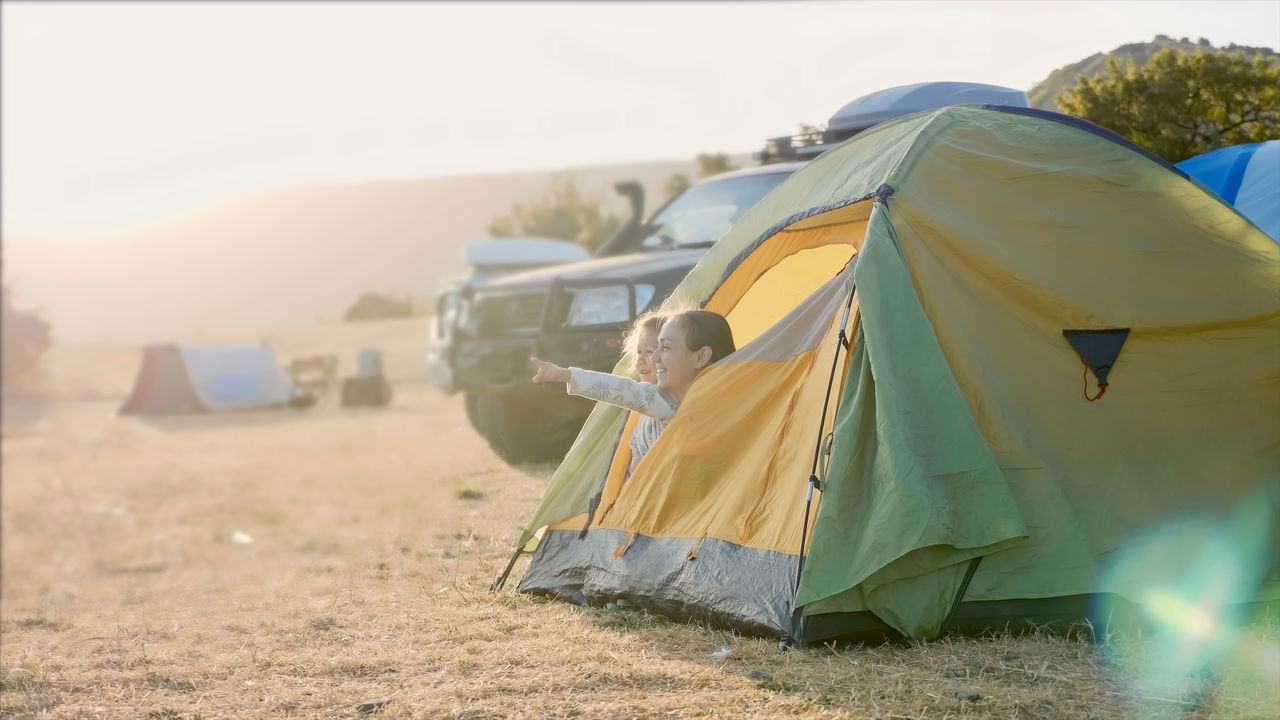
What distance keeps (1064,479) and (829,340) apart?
0.99 meters

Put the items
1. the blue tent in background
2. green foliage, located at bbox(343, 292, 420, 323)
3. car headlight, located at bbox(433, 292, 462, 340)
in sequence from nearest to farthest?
1. the blue tent in background
2. car headlight, located at bbox(433, 292, 462, 340)
3. green foliage, located at bbox(343, 292, 420, 323)

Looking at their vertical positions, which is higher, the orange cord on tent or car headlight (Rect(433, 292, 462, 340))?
the orange cord on tent

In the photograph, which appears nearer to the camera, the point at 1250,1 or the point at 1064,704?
the point at 1064,704

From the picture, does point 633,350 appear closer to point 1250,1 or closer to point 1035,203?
point 1035,203

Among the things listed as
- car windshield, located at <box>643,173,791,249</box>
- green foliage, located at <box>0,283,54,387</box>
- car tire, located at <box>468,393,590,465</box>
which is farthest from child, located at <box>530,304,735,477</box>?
green foliage, located at <box>0,283,54,387</box>

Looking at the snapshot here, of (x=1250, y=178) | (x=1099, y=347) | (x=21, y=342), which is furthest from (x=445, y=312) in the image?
(x=21, y=342)

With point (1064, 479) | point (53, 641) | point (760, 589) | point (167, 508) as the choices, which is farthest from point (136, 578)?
point (1064, 479)

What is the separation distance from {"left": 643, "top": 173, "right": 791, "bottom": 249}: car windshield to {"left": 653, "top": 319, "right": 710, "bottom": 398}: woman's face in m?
2.89

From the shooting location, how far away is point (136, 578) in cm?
1085

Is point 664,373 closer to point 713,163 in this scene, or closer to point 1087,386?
point 1087,386

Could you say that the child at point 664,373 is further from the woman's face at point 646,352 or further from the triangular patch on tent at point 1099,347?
the triangular patch on tent at point 1099,347

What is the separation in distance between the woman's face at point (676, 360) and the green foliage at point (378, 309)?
123 ft

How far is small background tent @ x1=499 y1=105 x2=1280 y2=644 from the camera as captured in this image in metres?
4.33

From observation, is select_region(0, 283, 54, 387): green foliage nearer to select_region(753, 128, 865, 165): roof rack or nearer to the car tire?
the car tire
